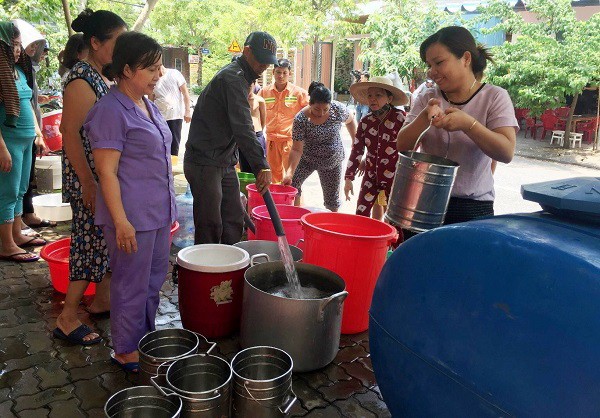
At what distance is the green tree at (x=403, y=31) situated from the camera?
1619cm

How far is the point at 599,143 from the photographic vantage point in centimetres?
1426

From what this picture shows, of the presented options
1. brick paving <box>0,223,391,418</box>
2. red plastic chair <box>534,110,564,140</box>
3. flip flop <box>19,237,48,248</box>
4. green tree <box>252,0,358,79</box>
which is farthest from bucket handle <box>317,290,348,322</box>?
green tree <box>252,0,358,79</box>

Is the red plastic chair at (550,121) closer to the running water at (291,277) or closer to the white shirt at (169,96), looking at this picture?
the white shirt at (169,96)

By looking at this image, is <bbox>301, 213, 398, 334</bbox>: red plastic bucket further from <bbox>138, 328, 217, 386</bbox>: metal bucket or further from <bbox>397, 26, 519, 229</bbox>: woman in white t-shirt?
<bbox>138, 328, 217, 386</bbox>: metal bucket

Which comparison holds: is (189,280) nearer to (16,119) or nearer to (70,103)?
(70,103)

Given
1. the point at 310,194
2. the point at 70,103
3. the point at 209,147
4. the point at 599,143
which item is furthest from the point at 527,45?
the point at 70,103

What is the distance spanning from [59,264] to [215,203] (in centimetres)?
117

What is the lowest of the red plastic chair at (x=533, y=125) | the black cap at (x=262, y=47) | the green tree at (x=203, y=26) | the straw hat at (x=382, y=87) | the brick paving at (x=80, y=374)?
the brick paving at (x=80, y=374)

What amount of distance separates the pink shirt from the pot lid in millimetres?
698

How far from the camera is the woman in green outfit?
381 centimetres

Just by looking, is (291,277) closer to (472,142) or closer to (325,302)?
(325,302)

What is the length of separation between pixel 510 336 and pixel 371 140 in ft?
9.92

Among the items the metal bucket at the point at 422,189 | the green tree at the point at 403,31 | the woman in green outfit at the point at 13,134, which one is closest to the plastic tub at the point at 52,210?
the woman in green outfit at the point at 13,134

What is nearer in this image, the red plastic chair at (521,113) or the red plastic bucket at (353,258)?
the red plastic bucket at (353,258)
